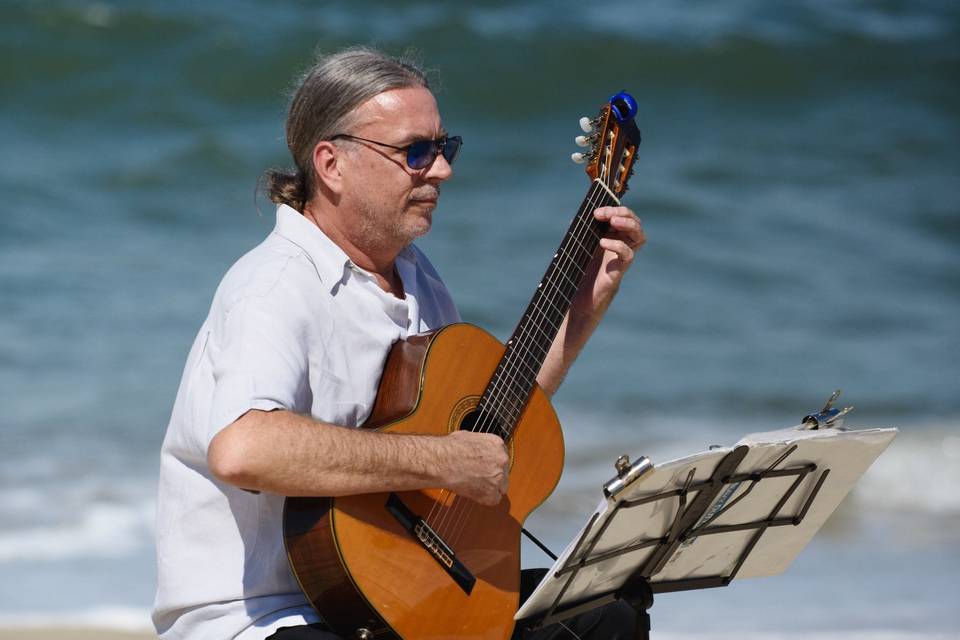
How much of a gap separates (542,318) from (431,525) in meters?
0.60

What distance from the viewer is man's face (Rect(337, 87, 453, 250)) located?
2.78 m

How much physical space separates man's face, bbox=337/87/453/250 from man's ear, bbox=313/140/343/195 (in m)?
0.02

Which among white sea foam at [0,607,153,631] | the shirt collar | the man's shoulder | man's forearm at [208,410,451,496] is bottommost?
man's forearm at [208,410,451,496]

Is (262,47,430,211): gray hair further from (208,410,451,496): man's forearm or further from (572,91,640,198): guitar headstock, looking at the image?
(208,410,451,496): man's forearm

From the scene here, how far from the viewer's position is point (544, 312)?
300 centimetres

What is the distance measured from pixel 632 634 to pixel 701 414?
486cm

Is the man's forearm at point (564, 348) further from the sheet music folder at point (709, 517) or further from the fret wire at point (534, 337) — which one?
the sheet music folder at point (709, 517)

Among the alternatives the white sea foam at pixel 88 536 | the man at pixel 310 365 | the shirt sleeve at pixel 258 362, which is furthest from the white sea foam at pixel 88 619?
the shirt sleeve at pixel 258 362

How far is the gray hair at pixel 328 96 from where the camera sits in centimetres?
278

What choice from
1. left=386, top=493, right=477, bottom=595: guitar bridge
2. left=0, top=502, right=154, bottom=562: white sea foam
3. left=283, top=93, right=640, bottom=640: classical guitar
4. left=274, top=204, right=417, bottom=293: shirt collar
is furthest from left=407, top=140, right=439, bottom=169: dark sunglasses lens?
left=0, top=502, right=154, bottom=562: white sea foam

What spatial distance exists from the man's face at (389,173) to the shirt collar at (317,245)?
0.32 feet

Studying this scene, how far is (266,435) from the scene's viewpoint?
2328mm

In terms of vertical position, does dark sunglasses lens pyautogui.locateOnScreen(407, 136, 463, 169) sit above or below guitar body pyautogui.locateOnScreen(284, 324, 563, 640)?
above

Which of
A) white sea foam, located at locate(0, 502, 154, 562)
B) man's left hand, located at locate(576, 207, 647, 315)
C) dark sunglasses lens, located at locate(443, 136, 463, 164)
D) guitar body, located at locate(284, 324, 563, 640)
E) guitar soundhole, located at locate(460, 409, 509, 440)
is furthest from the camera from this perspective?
white sea foam, located at locate(0, 502, 154, 562)
